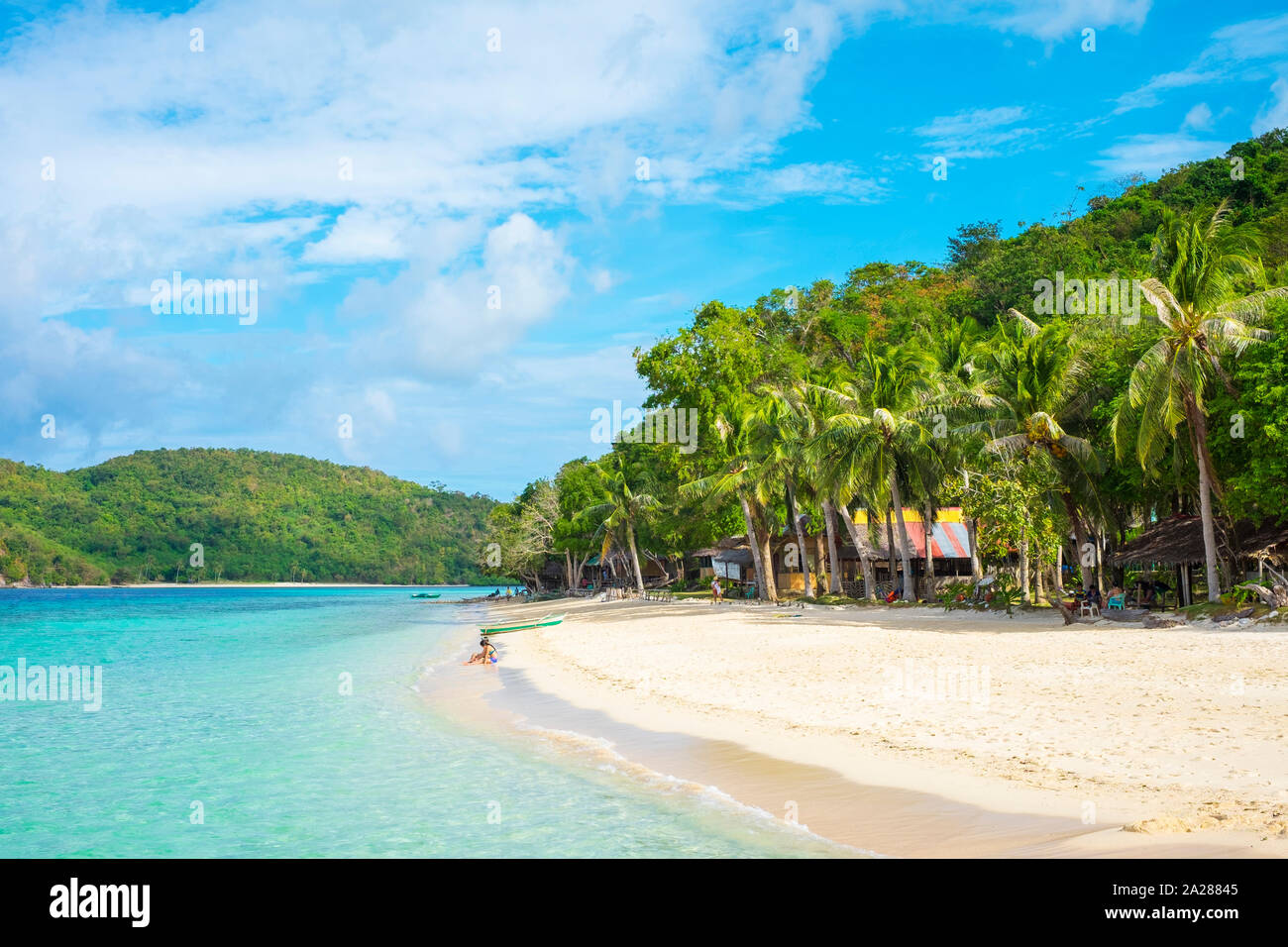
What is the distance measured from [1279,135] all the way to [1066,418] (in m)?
→ 35.9

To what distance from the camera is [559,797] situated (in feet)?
29.2

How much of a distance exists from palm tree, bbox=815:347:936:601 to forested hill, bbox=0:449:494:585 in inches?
2786

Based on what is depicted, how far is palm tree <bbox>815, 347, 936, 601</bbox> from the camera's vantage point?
2973 centimetres

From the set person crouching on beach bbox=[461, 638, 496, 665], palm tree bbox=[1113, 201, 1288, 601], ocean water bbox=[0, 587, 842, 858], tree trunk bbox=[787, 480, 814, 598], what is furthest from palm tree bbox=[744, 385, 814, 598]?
ocean water bbox=[0, 587, 842, 858]

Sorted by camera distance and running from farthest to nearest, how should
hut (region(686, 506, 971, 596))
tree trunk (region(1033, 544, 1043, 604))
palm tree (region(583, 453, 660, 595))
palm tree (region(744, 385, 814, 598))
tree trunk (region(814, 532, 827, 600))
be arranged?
palm tree (region(583, 453, 660, 595)) < tree trunk (region(814, 532, 827, 600)) < hut (region(686, 506, 971, 596)) < palm tree (region(744, 385, 814, 598)) < tree trunk (region(1033, 544, 1043, 604))

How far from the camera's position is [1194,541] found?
73.8 ft

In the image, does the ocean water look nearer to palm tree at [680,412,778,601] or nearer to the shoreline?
the shoreline

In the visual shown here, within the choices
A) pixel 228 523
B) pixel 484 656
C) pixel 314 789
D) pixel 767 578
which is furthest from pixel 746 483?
pixel 228 523

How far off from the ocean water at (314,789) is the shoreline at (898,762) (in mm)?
791

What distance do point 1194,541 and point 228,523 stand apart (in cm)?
12821

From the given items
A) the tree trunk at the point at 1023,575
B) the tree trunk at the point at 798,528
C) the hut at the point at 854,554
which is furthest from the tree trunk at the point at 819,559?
the tree trunk at the point at 1023,575

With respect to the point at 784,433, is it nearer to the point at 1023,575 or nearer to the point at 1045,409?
the point at 1045,409
